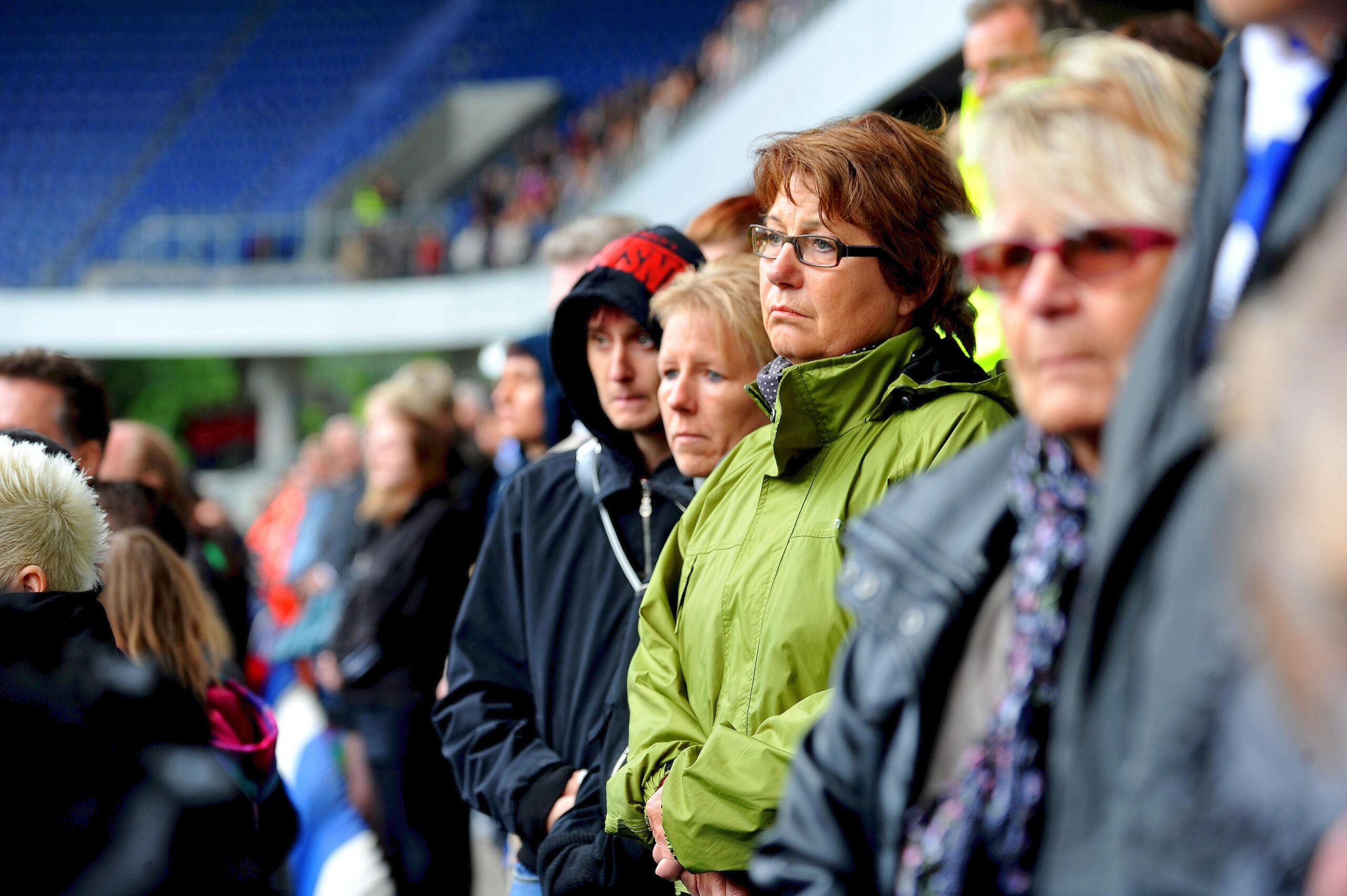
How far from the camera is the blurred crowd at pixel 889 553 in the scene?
92 centimetres

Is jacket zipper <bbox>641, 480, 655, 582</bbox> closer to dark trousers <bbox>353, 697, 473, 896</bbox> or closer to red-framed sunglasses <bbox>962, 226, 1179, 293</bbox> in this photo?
red-framed sunglasses <bbox>962, 226, 1179, 293</bbox>

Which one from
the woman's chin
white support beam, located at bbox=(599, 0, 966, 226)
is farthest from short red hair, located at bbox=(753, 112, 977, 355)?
white support beam, located at bbox=(599, 0, 966, 226)

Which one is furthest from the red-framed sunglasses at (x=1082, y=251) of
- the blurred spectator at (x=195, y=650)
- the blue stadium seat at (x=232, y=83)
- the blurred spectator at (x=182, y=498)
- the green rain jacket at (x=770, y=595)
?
the blue stadium seat at (x=232, y=83)

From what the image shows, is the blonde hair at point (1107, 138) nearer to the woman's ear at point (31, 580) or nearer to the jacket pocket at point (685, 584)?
the jacket pocket at point (685, 584)

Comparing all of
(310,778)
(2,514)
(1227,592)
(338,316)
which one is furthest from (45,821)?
(338,316)

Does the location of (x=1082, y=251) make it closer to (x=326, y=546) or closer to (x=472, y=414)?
(x=326, y=546)

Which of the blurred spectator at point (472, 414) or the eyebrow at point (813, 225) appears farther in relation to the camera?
the blurred spectator at point (472, 414)

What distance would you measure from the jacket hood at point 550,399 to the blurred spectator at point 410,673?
60cm

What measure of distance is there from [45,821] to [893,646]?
1.02 metres

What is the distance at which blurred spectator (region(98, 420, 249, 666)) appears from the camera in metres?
3.78

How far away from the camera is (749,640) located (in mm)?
1825

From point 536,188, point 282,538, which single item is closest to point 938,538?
point 282,538

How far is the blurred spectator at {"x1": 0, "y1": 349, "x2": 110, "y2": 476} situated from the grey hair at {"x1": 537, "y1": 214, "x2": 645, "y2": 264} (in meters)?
1.13

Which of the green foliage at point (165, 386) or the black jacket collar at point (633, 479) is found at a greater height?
the green foliage at point (165, 386)
